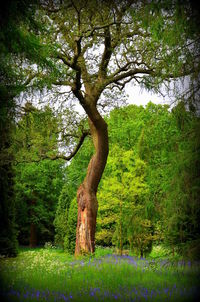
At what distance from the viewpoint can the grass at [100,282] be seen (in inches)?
208

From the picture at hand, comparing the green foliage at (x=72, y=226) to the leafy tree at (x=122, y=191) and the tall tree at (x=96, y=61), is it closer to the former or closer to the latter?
the leafy tree at (x=122, y=191)


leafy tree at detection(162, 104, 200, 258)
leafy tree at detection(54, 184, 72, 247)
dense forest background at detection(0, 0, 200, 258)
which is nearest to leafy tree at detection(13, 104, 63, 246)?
dense forest background at detection(0, 0, 200, 258)

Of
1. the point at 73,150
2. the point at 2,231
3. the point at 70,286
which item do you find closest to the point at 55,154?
the point at 73,150

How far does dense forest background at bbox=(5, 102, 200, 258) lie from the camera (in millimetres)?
4445

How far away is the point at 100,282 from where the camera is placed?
22.4 feet

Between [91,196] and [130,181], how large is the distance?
3.85 metres

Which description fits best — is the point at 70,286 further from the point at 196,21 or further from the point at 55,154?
the point at 55,154

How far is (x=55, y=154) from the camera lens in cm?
1304

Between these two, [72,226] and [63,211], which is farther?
[63,211]

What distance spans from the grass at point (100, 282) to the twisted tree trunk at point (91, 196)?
181 cm

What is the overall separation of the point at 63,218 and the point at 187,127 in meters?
16.7

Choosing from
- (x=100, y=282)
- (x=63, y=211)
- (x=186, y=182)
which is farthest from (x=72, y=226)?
(x=186, y=182)

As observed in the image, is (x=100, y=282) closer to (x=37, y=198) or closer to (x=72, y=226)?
(x=72, y=226)

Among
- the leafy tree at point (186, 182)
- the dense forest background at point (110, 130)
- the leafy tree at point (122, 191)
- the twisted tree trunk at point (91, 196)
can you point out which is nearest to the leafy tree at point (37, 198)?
the dense forest background at point (110, 130)
